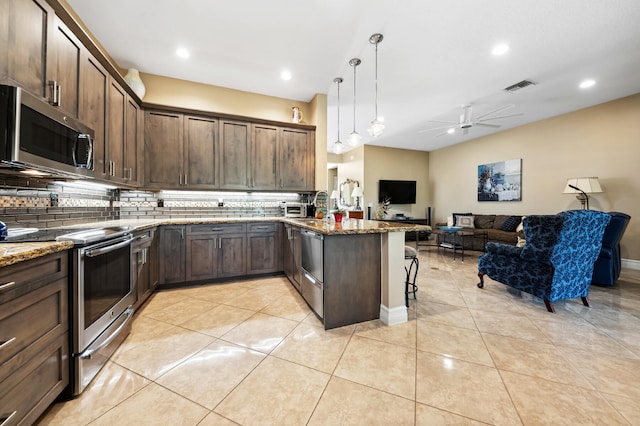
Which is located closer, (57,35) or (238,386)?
(238,386)

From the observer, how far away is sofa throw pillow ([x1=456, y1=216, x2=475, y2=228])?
19.5 feet

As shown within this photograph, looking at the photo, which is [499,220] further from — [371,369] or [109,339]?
[109,339]

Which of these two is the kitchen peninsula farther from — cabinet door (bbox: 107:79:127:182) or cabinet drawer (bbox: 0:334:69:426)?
cabinet drawer (bbox: 0:334:69:426)

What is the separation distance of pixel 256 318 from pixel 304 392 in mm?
1026

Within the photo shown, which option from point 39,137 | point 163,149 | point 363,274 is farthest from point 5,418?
point 163,149

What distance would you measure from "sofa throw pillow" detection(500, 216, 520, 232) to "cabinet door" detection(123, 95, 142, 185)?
6978 mm

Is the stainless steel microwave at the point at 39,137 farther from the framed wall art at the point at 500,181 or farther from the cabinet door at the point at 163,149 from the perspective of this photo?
the framed wall art at the point at 500,181

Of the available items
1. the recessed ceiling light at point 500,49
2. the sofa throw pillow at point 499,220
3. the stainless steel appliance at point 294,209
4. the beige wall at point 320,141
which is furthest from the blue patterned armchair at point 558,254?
the sofa throw pillow at point 499,220

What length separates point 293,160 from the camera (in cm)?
392

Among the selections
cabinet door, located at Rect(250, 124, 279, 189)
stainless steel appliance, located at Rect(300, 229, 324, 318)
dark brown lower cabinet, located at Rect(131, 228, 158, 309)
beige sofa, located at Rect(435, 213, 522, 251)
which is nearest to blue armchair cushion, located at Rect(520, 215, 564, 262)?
stainless steel appliance, located at Rect(300, 229, 324, 318)

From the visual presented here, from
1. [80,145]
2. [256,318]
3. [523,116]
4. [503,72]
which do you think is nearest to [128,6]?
[80,145]

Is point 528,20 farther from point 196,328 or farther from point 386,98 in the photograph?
point 196,328

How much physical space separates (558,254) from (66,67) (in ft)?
15.0

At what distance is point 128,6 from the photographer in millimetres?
2195
